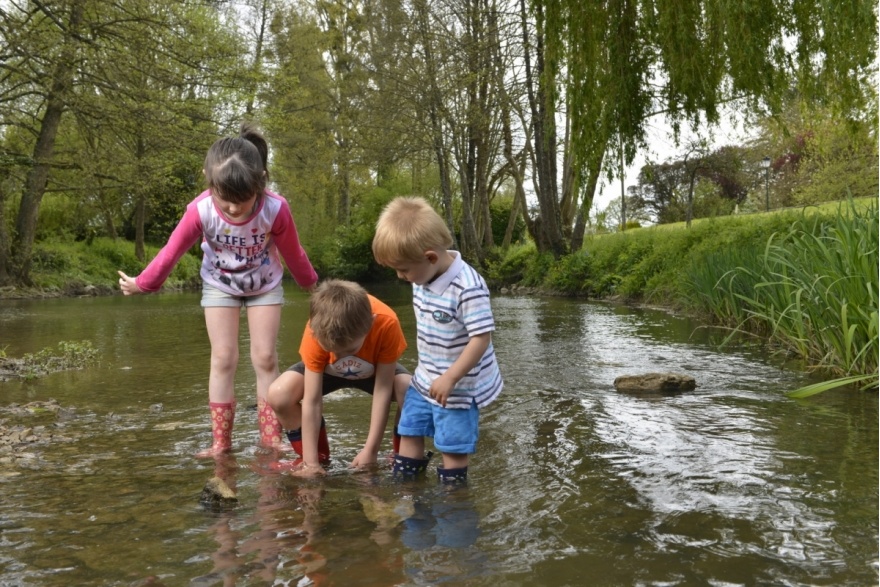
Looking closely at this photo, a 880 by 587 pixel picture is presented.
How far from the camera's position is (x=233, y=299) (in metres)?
3.95

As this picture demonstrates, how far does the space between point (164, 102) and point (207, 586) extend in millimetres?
14446

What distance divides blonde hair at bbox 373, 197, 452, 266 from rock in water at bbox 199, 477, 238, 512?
962 mm

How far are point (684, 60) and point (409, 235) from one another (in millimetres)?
5748

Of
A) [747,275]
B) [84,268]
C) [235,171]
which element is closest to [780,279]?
[747,275]

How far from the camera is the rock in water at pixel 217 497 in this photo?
275 cm

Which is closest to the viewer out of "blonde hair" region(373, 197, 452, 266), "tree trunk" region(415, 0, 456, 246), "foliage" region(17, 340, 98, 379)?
"blonde hair" region(373, 197, 452, 266)

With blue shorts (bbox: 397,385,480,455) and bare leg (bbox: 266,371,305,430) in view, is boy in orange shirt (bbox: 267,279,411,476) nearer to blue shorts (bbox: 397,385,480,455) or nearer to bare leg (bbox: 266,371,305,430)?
bare leg (bbox: 266,371,305,430)

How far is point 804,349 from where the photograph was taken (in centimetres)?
574

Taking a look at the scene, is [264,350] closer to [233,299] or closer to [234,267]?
[233,299]

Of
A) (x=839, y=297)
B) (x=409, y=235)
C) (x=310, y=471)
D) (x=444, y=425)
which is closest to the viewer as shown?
(x=409, y=235)

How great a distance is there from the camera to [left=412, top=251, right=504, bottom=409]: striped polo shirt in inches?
118

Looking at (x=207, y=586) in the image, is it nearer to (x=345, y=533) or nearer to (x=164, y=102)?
(x=345, y=533)

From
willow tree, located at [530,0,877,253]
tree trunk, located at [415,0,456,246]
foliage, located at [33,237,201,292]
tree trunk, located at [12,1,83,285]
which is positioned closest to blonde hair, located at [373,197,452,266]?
willow tree, located at [530,0,877,253]

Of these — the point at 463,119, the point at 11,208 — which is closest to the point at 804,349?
the point at 463,119
